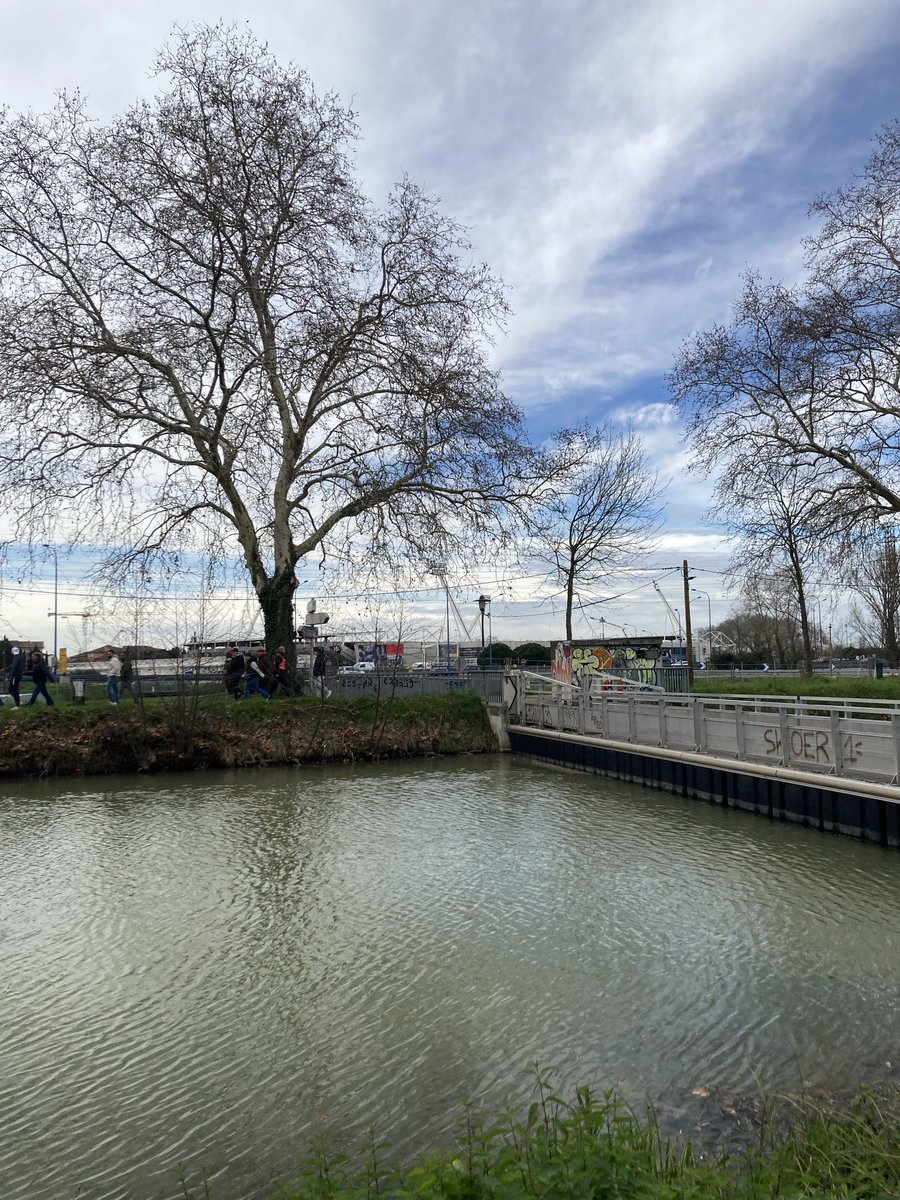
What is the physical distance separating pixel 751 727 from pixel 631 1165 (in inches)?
467

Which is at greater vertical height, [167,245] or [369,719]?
[167,245]

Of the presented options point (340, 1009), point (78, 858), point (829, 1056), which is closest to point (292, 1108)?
point (340, 1009)

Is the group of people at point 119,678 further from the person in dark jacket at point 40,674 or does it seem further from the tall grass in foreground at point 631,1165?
the tall grass in foreground at point 631,1165

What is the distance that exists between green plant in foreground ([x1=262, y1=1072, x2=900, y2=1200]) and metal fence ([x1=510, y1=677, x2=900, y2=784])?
794cm

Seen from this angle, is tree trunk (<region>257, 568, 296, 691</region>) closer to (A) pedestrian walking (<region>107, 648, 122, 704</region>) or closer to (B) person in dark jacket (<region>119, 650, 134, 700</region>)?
(B) person in dark jacket (<region>119, 650, 134, 700</region>)

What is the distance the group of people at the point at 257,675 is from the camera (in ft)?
82.8

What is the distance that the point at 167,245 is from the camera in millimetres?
22703

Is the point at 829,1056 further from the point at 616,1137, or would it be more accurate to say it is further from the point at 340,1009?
the point at 340,1009

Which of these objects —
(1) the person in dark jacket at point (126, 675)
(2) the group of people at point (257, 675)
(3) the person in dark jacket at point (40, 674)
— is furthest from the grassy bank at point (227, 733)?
(3) the person in dark jacket at point (40, 674)

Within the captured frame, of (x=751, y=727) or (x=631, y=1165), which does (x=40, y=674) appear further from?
(x=631, y=1165)

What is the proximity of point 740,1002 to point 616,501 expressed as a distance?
29.3m

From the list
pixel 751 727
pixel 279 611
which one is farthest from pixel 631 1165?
pixel 279 611

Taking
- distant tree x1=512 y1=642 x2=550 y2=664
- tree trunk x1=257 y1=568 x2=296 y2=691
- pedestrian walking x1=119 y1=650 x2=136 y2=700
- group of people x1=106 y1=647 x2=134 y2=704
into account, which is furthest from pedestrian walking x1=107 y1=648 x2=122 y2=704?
distant tree x1=512 y1=642 x2=550 y2=664

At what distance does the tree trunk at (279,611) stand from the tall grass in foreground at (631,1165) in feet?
72.4
